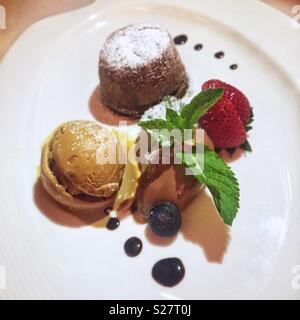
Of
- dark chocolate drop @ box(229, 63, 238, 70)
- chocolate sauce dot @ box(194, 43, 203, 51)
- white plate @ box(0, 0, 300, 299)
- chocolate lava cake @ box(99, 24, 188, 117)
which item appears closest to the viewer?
white plate @ box(0, 0, 300, 299)

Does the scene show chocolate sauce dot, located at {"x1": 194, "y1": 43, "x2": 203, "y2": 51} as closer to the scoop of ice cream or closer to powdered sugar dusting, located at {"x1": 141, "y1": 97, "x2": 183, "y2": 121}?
powdered sugar dusting, located at {"x1": 141, "y1": 97, "x2": 183, "y2": 121}

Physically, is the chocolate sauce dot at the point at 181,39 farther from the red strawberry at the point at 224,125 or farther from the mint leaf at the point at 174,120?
the mint leaf at the point at 174,120

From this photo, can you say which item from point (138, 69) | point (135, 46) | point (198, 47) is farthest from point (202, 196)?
point (198, 47)

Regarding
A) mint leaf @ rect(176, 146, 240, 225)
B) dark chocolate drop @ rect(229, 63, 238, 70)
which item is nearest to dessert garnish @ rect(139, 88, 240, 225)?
mint leaf @ rect(176, 146, 240, 225)

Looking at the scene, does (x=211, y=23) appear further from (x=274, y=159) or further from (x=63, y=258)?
(x=63, y=258)

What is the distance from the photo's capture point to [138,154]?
160 centimetres

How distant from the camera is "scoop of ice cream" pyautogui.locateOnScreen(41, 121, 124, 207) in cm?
140

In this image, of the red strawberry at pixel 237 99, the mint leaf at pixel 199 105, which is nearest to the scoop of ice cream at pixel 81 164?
the mint leaf at pixel 199 105

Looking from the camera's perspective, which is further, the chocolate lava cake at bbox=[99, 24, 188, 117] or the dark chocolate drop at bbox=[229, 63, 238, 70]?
the dark chocolate drop at bbox=[229, 63, 238, 70]

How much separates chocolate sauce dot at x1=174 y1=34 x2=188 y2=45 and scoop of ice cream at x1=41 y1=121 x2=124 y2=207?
0.78 metres

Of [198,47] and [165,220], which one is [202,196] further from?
[198,47]

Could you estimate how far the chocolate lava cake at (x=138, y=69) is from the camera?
66.9 inches

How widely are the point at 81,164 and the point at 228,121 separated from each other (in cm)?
54

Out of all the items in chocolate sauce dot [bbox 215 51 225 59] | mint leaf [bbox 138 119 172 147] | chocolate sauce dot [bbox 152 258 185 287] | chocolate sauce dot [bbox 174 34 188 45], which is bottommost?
chocolate sauce dot [bbox 152 258 185 287]
